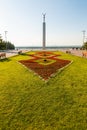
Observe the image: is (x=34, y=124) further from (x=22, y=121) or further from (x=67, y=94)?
(x=67, y=94)

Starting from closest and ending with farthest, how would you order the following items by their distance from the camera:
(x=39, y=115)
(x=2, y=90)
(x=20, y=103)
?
(x=39, y=115), (x=20, y=103), (x=2, y=90)

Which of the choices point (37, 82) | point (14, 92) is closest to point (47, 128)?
point (14, 92)

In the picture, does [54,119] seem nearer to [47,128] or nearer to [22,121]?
[47,128]

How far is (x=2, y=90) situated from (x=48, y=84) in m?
2.44

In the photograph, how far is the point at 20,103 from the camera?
717 cm

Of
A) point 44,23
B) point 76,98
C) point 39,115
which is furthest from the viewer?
point 44,23

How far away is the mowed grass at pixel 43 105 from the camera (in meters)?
5.58

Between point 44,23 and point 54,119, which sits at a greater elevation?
point 44,23

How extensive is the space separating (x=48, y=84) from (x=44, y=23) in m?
67.2

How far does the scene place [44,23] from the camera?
2948 inches

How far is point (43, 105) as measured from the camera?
6.99 meters

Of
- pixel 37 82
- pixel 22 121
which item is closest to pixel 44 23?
pixel 37 82

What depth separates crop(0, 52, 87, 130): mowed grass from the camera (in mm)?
5578

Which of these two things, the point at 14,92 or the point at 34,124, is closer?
→ the point at 34,124
